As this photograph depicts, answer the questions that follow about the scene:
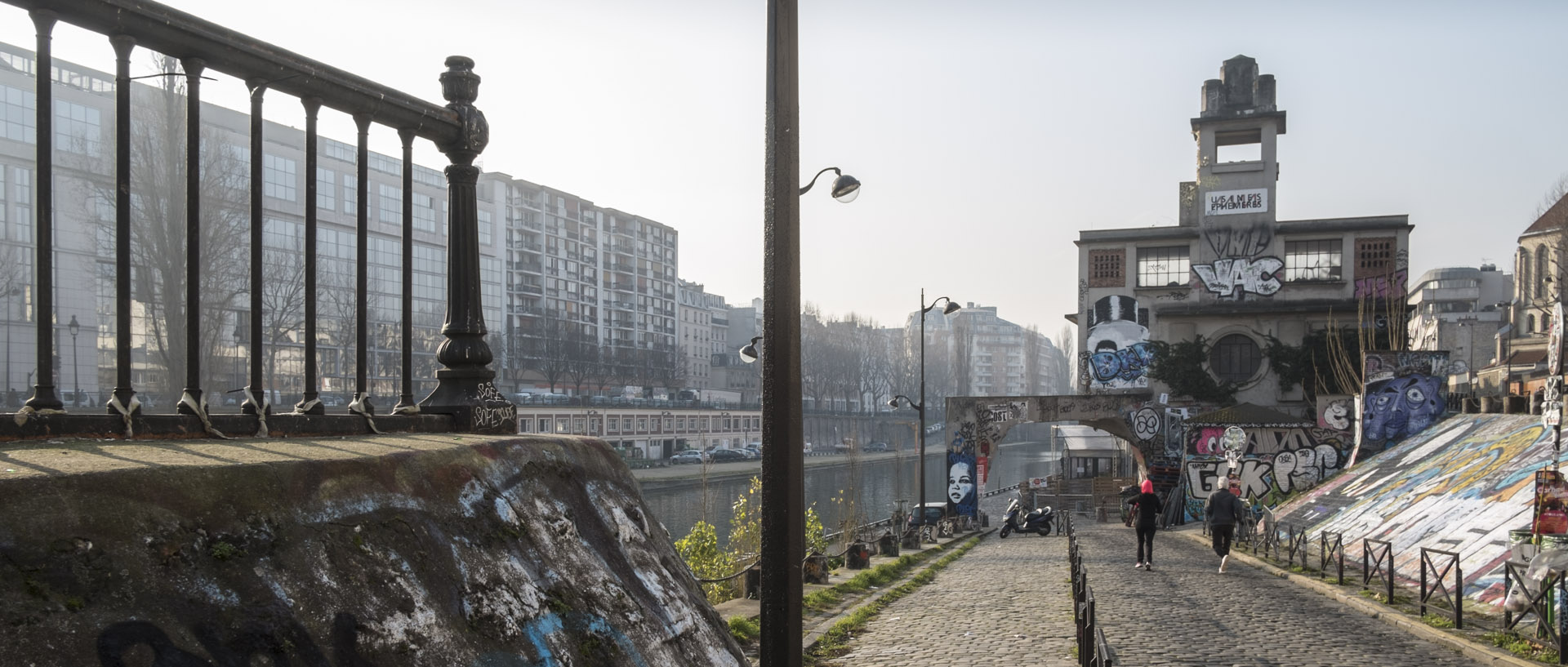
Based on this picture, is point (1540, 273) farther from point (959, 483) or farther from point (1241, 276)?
point (959, 483)

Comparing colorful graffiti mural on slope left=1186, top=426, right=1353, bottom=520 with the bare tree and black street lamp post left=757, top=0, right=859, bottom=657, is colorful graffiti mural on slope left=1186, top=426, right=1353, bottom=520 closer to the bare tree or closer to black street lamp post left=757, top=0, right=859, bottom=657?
the bare tree

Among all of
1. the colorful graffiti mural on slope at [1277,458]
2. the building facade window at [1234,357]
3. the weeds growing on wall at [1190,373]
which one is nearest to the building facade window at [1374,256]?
the building facade window at [1234,357]

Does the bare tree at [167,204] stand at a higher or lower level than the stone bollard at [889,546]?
higher

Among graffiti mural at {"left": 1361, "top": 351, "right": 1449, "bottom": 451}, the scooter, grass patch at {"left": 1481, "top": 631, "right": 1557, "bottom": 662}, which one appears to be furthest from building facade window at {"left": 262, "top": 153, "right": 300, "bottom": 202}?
graffiti mural at {"left": 1361, "top": 351, "right": 1449, "bottom": 451}

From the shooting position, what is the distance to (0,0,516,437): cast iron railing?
10.1ft

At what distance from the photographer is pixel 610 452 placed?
4660mm

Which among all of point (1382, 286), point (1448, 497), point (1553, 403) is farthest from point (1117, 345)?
point (1553, 403)

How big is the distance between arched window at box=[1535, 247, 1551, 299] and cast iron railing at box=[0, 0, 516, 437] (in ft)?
187

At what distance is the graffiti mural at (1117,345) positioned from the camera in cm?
4326

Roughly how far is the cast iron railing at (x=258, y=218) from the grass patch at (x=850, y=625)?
560cm

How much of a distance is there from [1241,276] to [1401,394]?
1599cm

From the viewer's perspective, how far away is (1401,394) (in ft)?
90.1

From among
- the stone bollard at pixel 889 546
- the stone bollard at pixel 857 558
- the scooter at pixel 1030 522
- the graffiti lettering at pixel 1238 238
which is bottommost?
the scooter at pixel 1030 522

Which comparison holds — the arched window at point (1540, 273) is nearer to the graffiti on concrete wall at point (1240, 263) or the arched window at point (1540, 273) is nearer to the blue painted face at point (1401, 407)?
the graffiti on concrete wall at point (1240, 263)
